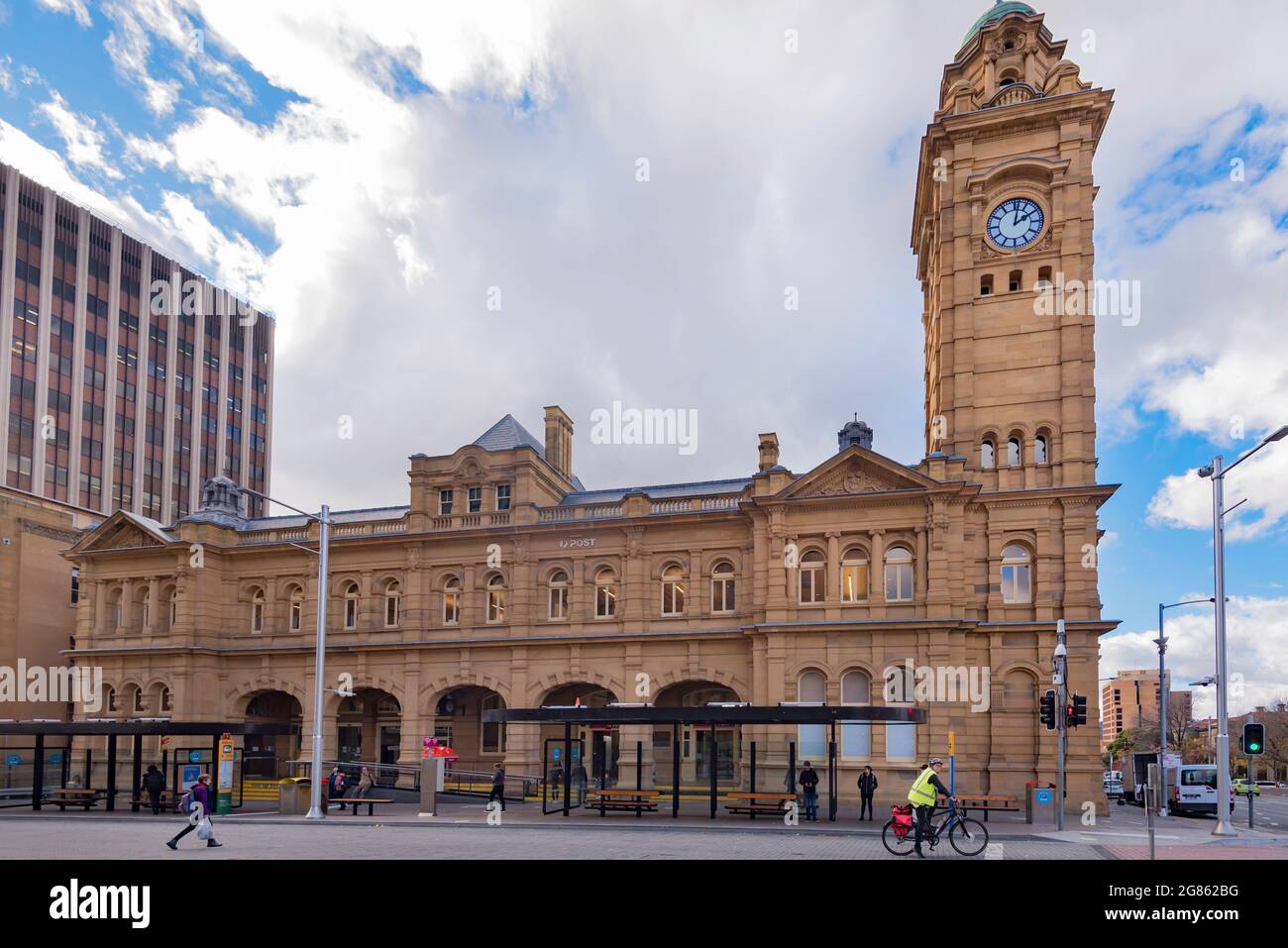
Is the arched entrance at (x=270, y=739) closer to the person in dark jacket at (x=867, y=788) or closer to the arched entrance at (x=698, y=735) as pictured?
the arched entrance at (x=698, y=735)

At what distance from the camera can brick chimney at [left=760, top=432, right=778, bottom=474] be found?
42.5m

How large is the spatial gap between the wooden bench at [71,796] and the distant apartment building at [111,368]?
44257 millimetres

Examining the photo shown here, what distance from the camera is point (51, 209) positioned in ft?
261

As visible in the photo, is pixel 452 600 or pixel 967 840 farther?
pixel 452 600

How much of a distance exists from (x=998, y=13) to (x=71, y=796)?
4780cm

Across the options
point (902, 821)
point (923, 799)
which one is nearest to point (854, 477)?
point (902, 821)

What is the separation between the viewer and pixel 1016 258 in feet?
139

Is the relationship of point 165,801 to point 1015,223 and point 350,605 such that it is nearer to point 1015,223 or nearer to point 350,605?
point 350,605

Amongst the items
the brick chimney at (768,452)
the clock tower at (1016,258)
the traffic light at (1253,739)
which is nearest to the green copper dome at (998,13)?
the clock tower at (1016,258)

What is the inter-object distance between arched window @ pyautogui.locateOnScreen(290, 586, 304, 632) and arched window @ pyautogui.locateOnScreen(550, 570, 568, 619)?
12.8 meters

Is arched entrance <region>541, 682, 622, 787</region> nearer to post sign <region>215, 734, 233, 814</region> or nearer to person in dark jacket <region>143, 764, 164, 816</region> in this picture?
→ post sign <region>215, 734, 233, 814</region>

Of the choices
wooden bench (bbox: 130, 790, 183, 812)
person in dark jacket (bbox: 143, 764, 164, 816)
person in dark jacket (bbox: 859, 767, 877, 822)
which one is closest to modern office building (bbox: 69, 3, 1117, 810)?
person in dark jacket (bbox: 859, 767, 877, 822)
